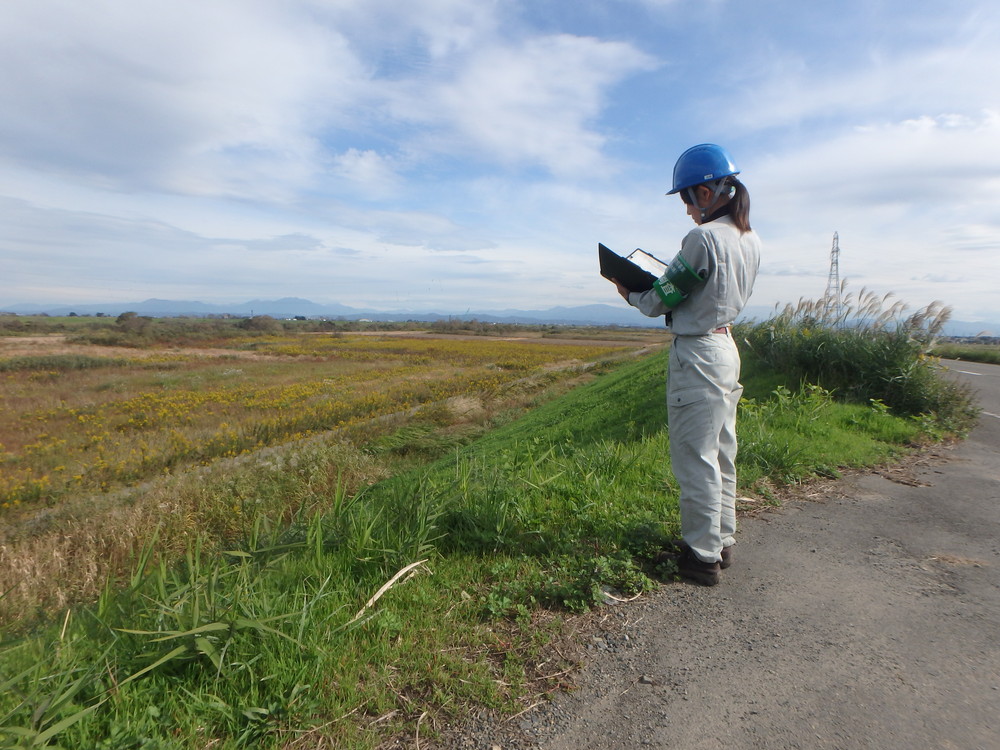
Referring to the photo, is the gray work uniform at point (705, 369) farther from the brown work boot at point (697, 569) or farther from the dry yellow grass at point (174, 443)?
the dry yellow grass at point (174, 443)

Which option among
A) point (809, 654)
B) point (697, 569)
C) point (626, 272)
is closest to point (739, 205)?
point (626, 272)

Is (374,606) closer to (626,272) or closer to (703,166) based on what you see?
(626,272)

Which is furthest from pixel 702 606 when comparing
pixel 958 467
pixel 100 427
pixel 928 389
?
pixel 100 427

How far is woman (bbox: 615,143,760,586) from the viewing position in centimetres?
284

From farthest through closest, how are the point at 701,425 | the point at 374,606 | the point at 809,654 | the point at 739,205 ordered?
the point at 739,205 → the point at 701,425 → the point at 374,606 → the point at 809,654

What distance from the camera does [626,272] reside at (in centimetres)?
322

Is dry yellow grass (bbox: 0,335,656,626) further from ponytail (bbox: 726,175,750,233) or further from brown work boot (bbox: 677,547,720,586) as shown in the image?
ponytail (bbox: 726,175,750,233)

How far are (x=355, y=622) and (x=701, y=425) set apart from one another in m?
1.96

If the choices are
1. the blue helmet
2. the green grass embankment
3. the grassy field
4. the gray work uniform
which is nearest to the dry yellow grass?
the grassy field

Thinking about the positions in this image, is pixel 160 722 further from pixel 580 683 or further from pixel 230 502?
pixel 230 502

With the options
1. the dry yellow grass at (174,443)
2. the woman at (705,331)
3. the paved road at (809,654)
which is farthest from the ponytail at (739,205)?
the dry yellow grass at (174,443)

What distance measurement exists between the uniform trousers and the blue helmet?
86 centimetres

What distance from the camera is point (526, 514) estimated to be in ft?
11.7

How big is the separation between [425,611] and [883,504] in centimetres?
364
